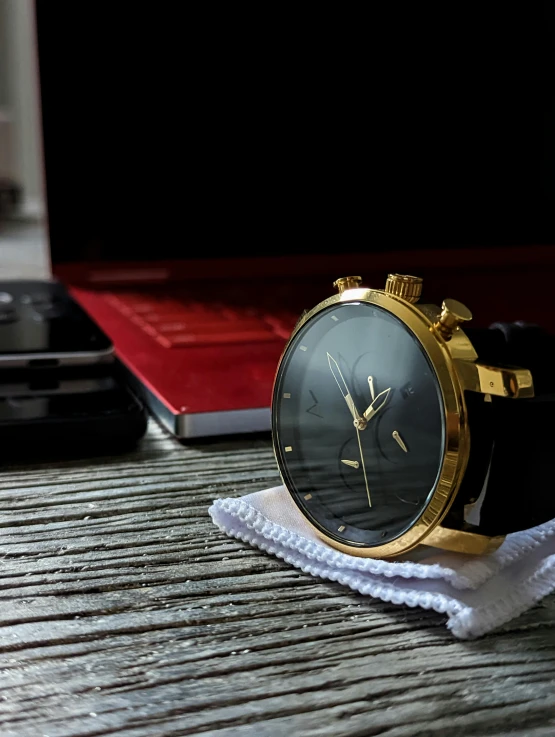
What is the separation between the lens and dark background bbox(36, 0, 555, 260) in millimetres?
781

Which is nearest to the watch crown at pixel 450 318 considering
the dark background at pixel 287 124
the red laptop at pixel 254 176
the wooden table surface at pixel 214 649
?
the wooden table surface at pixel 214 649

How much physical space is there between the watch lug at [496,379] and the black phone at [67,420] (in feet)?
0.70

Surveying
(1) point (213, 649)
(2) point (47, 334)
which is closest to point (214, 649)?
(1) point (213, 649)

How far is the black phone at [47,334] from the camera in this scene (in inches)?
19.1

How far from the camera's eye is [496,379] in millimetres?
273

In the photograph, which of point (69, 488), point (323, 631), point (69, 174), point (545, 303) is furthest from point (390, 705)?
point (69, 174)

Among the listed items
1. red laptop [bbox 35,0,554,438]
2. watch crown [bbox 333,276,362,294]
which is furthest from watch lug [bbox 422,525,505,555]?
red laptop [bbox 35,0,554,438]

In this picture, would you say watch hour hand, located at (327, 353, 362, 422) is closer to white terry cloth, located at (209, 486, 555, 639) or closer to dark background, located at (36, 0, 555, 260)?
white terry cloth, located at (209, 486, 555, 639)

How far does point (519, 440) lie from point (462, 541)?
4 cm

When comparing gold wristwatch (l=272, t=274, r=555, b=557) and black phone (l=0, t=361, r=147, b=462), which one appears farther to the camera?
black phone (l=0, t=361, r=147, b=462)

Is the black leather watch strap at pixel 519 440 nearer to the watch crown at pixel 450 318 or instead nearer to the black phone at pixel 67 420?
the watch crown at pixel 450 318

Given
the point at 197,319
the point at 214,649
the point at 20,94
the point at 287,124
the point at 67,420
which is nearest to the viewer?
the point at 214,649

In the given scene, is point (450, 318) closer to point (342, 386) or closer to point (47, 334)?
point (342, 386)

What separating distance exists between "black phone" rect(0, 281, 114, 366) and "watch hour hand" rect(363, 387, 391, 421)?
22 centimetres
